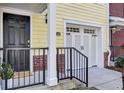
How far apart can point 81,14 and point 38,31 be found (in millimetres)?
2324

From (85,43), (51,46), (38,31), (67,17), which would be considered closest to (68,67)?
(38,31)

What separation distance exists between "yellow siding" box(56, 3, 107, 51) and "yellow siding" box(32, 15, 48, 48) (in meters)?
0.68

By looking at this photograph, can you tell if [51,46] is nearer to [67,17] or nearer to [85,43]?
[67,17]

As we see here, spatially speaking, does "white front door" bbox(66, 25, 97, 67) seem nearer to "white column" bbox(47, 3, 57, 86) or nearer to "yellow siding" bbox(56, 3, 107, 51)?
"yellow siding" bbox(56, 3, 107, 51)

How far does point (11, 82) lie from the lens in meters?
4.48

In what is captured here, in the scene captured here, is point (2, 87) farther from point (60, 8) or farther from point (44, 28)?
point (60, 8)

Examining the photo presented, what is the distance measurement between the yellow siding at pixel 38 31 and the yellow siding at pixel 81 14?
68 cm

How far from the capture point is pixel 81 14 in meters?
7.91

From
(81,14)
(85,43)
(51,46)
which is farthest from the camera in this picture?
(85,43)

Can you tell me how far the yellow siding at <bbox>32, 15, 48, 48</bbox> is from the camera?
20.8ft

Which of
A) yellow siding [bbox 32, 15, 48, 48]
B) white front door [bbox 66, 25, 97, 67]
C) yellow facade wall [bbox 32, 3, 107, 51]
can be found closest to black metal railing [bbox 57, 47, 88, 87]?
yellow facade wall [bbox 32, 3, 107, 51]

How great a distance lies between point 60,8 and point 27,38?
6.01 feet

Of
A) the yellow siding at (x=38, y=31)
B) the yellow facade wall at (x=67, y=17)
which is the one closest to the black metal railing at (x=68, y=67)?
the yellow facade wall at (x=67, y=17)

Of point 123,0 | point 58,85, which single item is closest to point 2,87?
point 58,85
